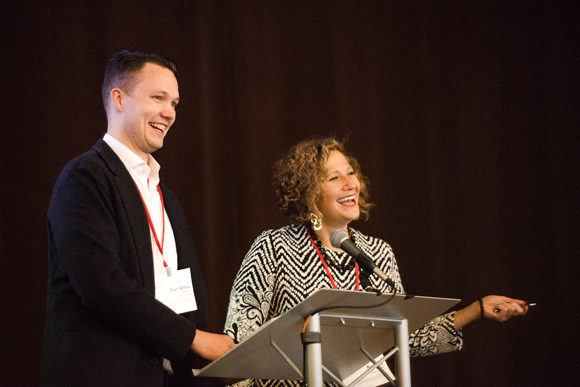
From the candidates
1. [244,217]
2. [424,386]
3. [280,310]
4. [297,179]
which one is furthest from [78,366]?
[424,386]

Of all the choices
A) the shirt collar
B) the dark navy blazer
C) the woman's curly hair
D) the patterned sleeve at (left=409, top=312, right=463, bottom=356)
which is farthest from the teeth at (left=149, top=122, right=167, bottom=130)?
the patterned sleeve at (left=409, top=312, right=463, bottom=356)

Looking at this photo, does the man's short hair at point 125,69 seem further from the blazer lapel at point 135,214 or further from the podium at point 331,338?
the podium at point 331,338

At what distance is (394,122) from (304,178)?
1367 millimetres

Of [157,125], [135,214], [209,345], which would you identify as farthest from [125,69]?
[209,345]

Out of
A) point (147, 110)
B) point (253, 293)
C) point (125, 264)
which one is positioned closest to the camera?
point (125, 264)

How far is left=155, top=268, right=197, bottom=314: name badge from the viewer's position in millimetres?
2219

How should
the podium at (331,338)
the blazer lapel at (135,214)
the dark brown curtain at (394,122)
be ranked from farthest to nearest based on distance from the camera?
the dark brown curtain at (394,122) → the blazer lapel at (135,214) → the podium at (331,338)

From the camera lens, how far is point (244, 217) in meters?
4.04

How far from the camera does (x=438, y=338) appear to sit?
2.98m

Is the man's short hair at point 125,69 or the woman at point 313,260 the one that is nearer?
the man's short hair at point 125,69

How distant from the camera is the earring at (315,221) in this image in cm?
316

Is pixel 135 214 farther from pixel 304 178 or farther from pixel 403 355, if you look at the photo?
pixel 304 178

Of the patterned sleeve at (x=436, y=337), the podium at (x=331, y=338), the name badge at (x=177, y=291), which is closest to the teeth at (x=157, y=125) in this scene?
the name badge at (x=177, y=291)

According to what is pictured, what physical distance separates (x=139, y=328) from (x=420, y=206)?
262 centimetres
